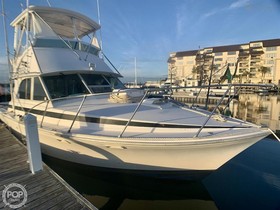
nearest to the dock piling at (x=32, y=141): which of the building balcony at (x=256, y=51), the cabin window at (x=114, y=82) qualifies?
the cabin window at (x=114, y=82)

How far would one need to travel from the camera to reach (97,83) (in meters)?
6.78

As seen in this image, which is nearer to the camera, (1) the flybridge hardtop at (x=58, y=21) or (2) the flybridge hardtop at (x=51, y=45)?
(2) the flybridge hardtop at (x=51, y=45)

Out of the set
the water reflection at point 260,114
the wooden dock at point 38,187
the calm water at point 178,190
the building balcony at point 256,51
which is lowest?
the water reflection at point 260,114

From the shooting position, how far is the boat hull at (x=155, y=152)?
12.5ft

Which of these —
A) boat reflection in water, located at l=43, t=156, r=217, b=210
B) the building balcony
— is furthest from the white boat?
the building balcony

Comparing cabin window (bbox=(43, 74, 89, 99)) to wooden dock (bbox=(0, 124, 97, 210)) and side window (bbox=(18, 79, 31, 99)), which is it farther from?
wooden dock (bbox=(0, 124, 97, 210))

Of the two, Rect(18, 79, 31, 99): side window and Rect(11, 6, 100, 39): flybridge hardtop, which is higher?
Rect(11, 6, 100, 39): flybridge hardtop

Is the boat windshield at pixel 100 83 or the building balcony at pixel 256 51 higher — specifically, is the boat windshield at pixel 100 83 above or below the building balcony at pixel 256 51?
below

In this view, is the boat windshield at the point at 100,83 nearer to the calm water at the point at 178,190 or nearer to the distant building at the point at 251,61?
the calm water at the point at 178,190

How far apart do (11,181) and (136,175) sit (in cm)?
244

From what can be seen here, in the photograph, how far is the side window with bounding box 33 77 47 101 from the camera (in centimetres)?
595

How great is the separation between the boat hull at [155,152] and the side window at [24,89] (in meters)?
2.29

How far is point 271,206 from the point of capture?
14.6ft

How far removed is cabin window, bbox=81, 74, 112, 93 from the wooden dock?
2.67 m
